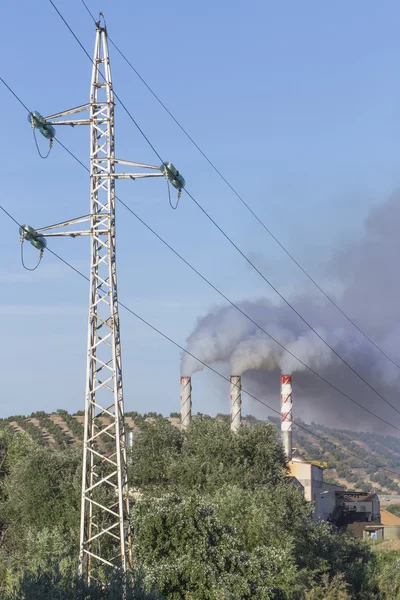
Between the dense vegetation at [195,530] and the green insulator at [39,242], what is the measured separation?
9.78 metres

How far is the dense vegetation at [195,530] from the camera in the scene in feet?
113

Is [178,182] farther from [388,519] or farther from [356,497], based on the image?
[388,519]

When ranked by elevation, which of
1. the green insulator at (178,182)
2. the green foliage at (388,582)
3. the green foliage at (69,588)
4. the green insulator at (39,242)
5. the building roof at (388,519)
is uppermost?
the green insulator at (178,182)

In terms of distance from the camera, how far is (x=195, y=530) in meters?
35.8

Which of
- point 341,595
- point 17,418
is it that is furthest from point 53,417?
point 341,595

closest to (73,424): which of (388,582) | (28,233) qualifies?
(388,582)

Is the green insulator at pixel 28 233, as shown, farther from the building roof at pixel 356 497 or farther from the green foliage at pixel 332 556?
the building roof at pixel 356 497

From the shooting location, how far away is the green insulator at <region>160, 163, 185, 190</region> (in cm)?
2844

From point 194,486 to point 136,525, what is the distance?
26.0 meters

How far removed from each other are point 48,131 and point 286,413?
65910 millimetres

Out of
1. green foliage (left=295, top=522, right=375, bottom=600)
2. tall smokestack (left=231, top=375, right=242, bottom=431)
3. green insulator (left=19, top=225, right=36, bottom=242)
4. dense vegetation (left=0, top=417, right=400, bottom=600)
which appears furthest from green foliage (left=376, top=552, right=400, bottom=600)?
green insulator (left=19, top=225, right=36, bottom=242)

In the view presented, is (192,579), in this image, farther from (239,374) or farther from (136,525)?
(239,374)

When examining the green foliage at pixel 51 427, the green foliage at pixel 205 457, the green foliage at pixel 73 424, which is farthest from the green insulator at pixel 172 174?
the green foliage at pixel 73 424

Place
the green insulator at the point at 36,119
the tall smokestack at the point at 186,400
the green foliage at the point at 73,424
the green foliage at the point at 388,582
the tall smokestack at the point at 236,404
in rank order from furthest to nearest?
the green foliage at the point at 73,424
the tall smokestack at the point at 186,400
the tall smokestack at the point at 236,404
the green foliage at the point at 388,582
the green insulator at the point at 36,119
